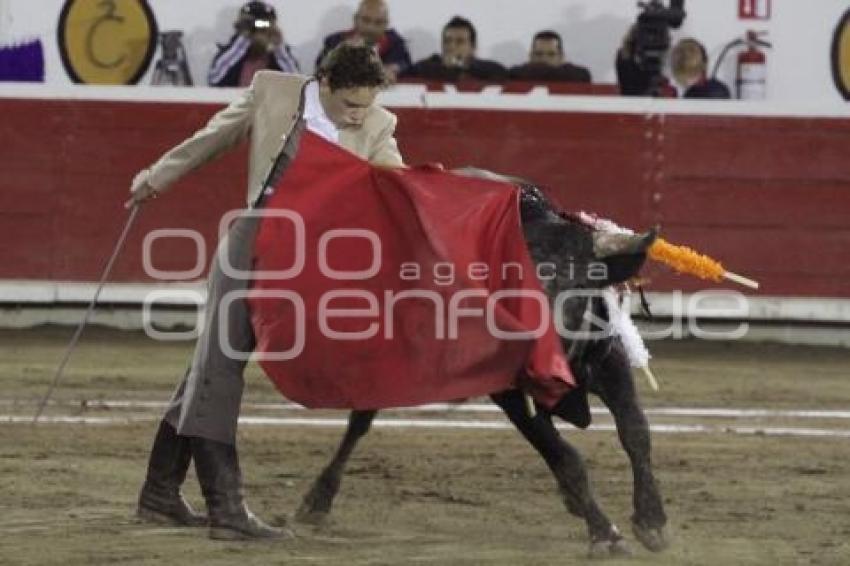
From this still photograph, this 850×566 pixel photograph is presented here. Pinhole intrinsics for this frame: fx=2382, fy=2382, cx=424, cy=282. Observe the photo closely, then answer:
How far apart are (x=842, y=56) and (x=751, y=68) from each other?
0.56 m

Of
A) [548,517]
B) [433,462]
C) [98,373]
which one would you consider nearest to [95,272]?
[98,373]

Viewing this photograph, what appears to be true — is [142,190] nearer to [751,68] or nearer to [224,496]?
[224,496]

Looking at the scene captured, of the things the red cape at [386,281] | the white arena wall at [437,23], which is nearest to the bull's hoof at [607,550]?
the red cape at [386,281]

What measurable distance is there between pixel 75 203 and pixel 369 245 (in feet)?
19.5

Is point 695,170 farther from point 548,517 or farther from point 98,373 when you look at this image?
point 548,517

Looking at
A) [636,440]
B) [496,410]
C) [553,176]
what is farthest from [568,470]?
[553,176]

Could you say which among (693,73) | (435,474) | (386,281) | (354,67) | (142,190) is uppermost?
(354,67)

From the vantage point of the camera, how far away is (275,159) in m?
6.39

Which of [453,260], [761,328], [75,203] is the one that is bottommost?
[761,328]

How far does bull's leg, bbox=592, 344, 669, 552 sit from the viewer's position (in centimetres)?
639

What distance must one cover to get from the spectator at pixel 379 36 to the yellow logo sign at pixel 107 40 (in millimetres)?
1114

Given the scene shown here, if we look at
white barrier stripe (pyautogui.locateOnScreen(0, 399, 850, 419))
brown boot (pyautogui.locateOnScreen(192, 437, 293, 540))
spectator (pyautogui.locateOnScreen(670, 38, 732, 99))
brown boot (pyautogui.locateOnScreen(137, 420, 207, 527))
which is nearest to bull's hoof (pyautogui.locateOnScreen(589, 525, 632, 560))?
brown boot (pyautogui.locateOnScreen(192, 437, 293, 540))

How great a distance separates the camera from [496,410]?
31.7 ft

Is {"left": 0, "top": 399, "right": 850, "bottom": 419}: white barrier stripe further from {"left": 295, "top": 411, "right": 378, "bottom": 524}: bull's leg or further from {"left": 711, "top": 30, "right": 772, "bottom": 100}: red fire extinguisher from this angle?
{"left": 711, "top": 30, "right": 772, "bottom": 100}: red fire extinguisher
